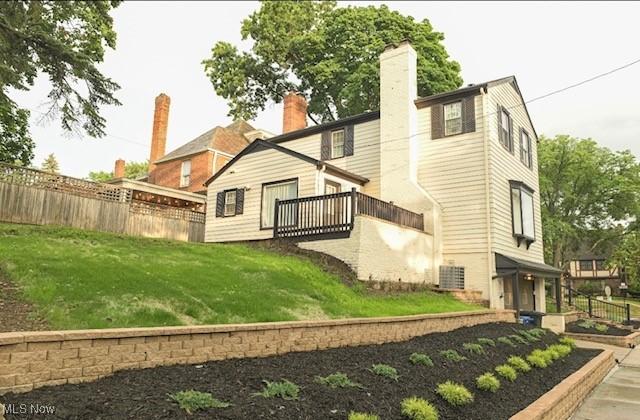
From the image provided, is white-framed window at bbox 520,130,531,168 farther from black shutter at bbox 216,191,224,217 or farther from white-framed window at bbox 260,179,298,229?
black shutter at bbox 216,191,224,217

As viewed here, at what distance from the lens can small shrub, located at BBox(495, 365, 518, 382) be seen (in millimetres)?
6901

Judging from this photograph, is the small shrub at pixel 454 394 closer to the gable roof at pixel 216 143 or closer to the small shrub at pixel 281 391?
the small shrub at pixel 281 391

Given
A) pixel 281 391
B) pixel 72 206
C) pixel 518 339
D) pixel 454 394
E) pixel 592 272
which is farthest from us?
pixel 592 272

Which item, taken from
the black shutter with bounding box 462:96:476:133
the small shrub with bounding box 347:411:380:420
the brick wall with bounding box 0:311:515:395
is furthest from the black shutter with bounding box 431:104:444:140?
the small shrub with bounding box 347:411:380:420

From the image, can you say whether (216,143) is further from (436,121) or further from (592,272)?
(592,272)

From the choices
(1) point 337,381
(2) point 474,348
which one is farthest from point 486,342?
(1) point 337,381

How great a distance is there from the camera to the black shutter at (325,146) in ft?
→ 67.3

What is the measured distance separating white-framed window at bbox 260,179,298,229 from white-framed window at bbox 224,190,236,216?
1.82m

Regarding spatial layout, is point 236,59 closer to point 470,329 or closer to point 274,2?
point 274,2

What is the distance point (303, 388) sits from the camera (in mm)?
4824

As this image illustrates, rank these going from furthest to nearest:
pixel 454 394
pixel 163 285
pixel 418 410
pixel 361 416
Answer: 1. pixel 163 285
2. pixel 454 394
3. pixel 418 410
4. pixel 361 416

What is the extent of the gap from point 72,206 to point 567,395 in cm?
1589

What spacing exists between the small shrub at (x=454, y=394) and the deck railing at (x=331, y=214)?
7.65 meters

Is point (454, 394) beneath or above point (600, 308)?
beneath
